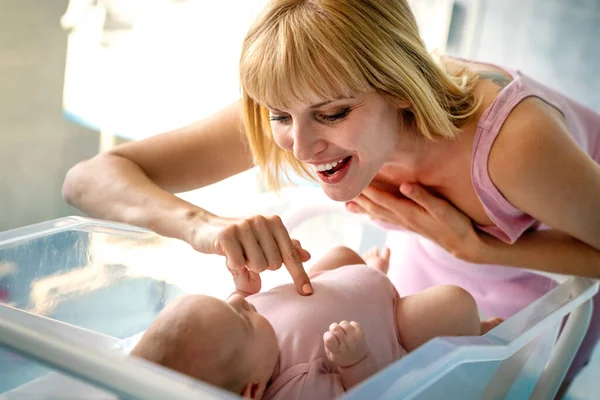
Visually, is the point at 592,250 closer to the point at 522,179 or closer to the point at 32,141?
the point at 522,179

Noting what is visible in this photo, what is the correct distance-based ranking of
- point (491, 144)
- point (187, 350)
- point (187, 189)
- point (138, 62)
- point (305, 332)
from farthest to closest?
1. point (138, 62)
2. point (187, 189)
3. point (491, 144)
4. point (305, 332)
5. point (187, 350)

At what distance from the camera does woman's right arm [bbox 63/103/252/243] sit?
1.41 metres

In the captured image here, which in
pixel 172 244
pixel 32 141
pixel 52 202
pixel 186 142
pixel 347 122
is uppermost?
pixel 347 122

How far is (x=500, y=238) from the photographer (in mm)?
1449

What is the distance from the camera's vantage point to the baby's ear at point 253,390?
3.15ft

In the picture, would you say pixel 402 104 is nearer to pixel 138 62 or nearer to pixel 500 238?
pixel 500 238

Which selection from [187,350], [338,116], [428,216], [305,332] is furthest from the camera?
[428,216]

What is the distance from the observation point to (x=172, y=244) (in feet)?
4.42

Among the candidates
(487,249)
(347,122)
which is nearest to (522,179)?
(487,249)

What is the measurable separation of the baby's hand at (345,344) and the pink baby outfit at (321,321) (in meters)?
0.04

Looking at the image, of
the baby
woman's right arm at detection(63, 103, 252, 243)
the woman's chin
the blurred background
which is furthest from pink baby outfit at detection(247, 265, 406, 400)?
the blurred background

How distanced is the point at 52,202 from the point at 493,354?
1947 mm

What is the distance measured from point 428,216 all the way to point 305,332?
0.45m

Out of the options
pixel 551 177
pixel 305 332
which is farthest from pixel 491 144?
pixel 305 332
